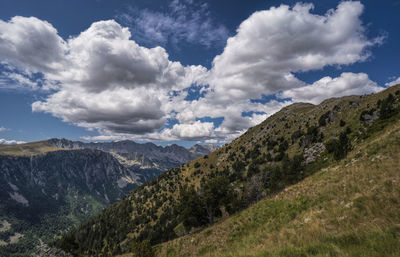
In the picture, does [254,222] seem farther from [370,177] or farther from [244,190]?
[244,190]

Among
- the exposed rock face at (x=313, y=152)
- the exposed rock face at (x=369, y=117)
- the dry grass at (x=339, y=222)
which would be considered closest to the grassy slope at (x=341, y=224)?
the dry grass at (x=339, y=222)

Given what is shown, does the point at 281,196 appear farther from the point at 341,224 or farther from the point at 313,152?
the point at 313,152

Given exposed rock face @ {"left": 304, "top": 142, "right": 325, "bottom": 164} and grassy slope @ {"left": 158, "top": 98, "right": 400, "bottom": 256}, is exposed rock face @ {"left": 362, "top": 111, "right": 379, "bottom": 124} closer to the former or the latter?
exposed rock face @ {"left": 304, "top": 142, "right": 325, "bottom": 164}

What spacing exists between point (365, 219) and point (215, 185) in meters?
41.9

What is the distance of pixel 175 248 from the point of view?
27.5 meters

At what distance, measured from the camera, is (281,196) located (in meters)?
27.9

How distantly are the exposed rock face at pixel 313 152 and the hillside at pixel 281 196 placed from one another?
1.91 feet

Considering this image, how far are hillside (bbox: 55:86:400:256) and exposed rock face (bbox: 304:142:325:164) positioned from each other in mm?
582

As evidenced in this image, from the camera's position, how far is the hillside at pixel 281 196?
41.8 ft

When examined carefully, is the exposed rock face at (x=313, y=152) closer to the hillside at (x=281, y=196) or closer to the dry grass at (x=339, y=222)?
the hillside at (x=281, y=196)

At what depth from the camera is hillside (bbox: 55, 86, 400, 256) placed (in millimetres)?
12734

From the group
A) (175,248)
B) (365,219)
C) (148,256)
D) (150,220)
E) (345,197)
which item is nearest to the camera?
(365,219)

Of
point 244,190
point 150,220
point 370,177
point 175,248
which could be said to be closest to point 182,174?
point 150,220

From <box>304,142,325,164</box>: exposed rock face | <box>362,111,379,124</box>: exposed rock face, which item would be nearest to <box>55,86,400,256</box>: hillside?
<box>362,111,379,124</box>: exposed rock face
